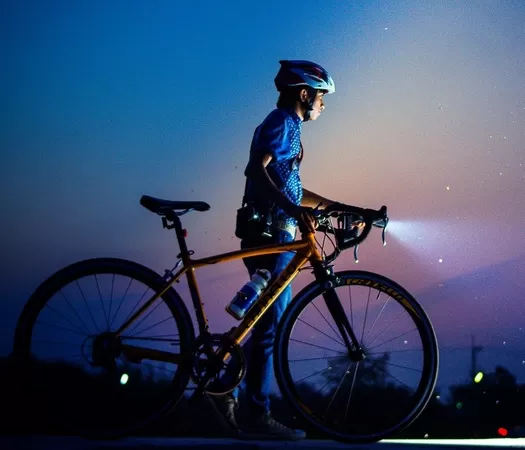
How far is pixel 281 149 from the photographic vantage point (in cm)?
452

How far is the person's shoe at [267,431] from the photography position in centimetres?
429

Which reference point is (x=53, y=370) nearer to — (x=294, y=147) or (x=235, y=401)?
(x=235, y=401)

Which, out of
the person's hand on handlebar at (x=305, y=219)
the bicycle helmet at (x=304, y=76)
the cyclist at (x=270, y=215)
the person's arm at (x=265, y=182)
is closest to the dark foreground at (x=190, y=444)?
the cyclist at (x=270, y=215)

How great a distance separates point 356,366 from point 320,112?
1.72 meters

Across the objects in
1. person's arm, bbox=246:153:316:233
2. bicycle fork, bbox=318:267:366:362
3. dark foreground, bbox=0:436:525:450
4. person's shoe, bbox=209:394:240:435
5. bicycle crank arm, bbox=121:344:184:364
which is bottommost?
dark foreground, bbox=0:436:525:450

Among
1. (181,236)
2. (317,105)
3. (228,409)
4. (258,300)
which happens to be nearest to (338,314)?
(258,300)

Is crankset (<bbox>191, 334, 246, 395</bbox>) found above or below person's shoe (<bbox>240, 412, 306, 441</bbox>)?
above

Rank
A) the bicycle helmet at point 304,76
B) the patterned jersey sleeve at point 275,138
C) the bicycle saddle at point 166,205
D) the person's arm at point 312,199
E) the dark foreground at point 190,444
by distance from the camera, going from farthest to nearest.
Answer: the person's arm at point 312,199 → the bicycle helmet at point 304,76 → the patterned jersey sleeve at point 275,138 → the bicycle saddle at point 166,205 → the dark foreground at point 190,444

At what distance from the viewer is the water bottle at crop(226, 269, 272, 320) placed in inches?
164

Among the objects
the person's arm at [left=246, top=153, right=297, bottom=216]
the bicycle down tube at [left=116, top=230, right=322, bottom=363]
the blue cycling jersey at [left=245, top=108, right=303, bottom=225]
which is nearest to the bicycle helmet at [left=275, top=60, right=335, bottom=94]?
the blue cycling jersey at [left=245, top=108, right=303, bottom=225]

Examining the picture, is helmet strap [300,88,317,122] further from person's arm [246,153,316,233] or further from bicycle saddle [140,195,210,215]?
bicycle saddle [140,195,210,215]

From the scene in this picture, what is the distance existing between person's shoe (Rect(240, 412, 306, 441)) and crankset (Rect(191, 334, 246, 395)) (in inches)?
16.8

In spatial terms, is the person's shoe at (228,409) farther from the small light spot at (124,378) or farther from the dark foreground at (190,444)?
the small light spot at (124,378)

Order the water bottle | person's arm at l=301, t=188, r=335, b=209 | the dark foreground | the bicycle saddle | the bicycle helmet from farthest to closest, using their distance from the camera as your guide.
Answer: person's arm at l=301, t=188, r=335, b=209, the bicycle helmet, the water bottle, the bicycle saddle, the dark foreground
